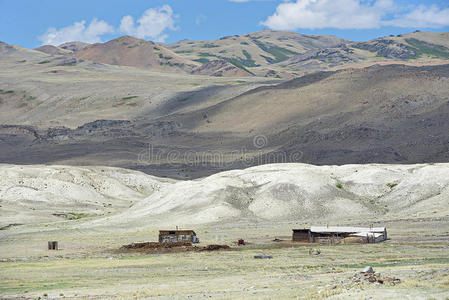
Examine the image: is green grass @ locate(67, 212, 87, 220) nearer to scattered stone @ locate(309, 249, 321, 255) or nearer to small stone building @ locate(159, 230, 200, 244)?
small stone building @ locate(159, 230, 200, 244)

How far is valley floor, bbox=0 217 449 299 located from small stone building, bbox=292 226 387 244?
48.5 inches

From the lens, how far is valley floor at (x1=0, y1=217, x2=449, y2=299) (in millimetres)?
28391

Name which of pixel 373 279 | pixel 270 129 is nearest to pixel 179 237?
pixel 373 279

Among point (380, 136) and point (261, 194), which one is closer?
point (261, 194)

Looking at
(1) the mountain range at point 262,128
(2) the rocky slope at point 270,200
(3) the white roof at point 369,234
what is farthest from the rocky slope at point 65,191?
(3) the white roof at point 369,234

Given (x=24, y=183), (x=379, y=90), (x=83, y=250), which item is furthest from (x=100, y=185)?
(x=379, y=90)

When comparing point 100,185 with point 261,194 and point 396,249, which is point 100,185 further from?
point 396,249

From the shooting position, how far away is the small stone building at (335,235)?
51.7 meters

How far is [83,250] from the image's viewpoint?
51.8 meters

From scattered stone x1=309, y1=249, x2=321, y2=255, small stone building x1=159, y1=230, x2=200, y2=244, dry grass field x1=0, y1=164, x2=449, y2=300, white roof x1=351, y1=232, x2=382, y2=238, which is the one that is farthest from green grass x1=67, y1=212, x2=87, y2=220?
scattered stone x1=309, y1=249, x2=321, y2=255

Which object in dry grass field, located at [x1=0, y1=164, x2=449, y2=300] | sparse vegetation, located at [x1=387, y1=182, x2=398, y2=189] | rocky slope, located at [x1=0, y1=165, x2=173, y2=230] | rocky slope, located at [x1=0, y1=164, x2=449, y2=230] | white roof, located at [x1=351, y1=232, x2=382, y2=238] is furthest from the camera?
rocky slope, located at [x1=0, y1=165, x2=173, y2=230]

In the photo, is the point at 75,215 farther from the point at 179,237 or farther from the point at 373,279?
the point at 373,279

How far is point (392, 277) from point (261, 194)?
1735 inches

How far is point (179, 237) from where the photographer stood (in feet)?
178
